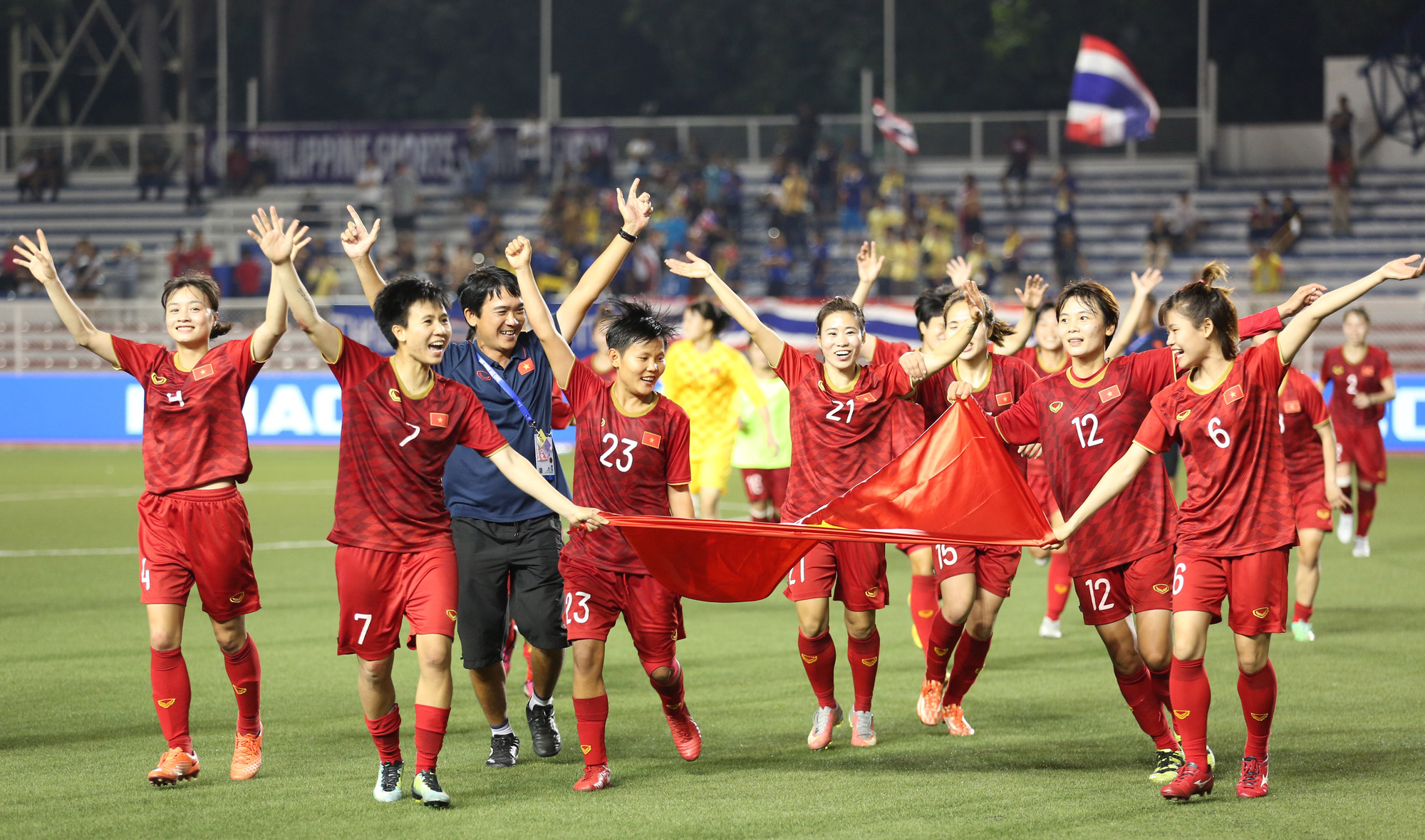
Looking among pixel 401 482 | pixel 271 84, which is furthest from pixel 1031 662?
Answer: pixel 271 84

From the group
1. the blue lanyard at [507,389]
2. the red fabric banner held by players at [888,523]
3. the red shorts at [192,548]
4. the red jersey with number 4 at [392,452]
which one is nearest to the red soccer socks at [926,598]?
the red fabric banner held by players at [888,523]

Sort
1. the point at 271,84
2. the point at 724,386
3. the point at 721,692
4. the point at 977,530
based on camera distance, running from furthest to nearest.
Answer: the point at 271,84 → the point at 724,386 → the point at 721,692 → the point at 977,530

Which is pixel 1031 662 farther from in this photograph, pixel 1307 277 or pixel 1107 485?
pixel 1307 277

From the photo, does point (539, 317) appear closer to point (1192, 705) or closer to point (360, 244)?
point (360, 244)

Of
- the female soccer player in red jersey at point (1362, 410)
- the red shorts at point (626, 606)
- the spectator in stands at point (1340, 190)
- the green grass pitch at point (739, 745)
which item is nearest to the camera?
the green grass pitch at point (739, 745)

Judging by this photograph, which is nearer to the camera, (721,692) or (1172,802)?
(1172,802)

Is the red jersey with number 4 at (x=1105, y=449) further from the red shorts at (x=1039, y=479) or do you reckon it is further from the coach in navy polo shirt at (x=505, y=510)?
the coach in navy polo shirt at (x=505, y=510)

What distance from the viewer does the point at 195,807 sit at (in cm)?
596

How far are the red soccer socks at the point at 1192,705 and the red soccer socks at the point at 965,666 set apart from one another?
4.57 ft

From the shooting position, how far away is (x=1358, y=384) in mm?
13625

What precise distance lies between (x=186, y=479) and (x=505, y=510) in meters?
1.30

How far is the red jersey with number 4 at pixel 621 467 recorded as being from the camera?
258 inches

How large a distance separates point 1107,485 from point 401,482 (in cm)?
280

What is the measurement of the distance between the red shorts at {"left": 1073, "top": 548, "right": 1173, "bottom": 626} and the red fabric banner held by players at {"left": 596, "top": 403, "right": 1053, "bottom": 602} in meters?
0.33
